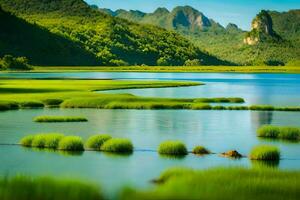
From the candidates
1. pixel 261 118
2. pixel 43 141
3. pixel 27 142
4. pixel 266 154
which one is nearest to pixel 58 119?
pixel 27 142

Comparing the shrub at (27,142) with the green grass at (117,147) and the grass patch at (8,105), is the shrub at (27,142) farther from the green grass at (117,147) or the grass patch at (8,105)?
the grass patch at (8,105)

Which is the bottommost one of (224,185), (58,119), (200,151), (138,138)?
(138,138)

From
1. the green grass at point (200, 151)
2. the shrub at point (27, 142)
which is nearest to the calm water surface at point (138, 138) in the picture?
the green grass at point (200, 151)

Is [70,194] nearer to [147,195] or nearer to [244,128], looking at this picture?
[147,195]

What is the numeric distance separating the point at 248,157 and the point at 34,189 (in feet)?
52.3

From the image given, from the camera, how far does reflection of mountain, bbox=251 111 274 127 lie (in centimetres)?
5129

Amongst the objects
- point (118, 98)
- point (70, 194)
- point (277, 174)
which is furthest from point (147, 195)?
point (118, 98)

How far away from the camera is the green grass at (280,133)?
40656 mm

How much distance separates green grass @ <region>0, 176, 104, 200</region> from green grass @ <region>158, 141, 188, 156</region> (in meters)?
12.8

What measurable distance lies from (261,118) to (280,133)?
14.2 meters

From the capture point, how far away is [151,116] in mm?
55125

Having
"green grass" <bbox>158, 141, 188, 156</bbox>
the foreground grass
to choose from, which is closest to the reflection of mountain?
"green grass" <bbox>158, 141, 188, 156</bbox>

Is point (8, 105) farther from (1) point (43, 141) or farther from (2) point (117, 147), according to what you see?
(2) point (117, 147)

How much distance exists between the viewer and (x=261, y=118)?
55344mm
